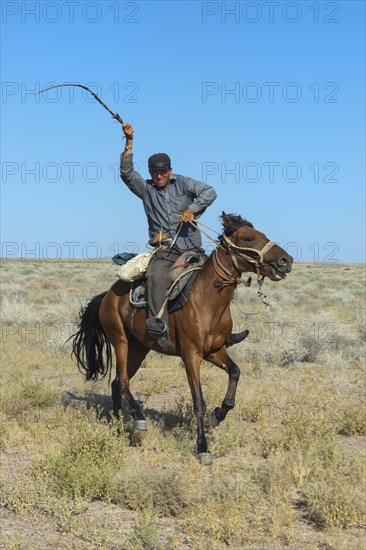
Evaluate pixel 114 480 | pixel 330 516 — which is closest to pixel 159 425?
pixel 114 480

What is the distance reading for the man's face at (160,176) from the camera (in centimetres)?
757

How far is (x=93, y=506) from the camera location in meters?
5.59

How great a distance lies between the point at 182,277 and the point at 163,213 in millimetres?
945

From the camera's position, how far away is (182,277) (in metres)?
7.28

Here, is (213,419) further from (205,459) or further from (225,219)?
(225,219)

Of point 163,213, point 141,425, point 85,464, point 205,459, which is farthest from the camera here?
point 163,213

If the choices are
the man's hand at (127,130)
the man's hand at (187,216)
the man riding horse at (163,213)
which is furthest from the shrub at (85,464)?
the man's hand at (127,130)

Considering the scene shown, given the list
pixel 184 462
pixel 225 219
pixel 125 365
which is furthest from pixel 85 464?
pixel 225 219

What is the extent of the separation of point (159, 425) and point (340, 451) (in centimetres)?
245

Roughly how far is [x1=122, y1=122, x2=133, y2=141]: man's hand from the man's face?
1.58 ft

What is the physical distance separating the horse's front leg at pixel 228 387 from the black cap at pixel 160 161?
7.50 ft

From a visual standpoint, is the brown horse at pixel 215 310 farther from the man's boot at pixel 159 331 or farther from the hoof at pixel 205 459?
the man's boot at pixel 159 331

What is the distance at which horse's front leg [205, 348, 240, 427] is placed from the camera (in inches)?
282

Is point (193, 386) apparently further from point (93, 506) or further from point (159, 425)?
point (93, 506)
